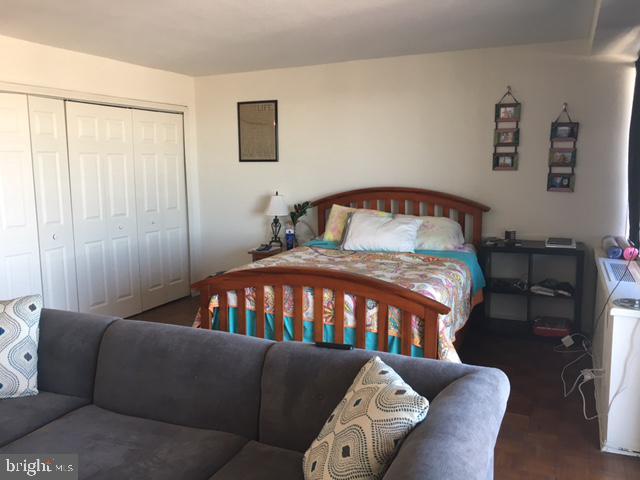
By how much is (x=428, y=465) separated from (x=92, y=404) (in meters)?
1.57

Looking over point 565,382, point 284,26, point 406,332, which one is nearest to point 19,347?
point 406,332

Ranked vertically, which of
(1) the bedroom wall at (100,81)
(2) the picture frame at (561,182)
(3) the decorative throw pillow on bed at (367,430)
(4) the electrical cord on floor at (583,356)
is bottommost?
(4) the electrical cord on floor at (583,356)

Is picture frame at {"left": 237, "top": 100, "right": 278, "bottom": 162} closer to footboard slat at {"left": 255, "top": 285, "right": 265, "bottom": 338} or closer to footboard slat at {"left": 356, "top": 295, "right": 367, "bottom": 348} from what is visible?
footboard slat at {"left": 255, "top": 285, "right": 265, "bottom": 338}

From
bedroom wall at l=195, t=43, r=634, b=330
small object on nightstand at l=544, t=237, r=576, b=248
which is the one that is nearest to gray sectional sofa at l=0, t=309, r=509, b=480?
small object on nightstand at l=544, t=237, r=576, b=248

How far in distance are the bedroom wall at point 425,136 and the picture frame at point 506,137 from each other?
0.17ft

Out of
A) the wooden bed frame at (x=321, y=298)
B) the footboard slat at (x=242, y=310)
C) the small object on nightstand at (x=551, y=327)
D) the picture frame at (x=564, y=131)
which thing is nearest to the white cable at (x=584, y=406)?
the small object on nightstand at (x=551, y=327)

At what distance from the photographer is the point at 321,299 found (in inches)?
117

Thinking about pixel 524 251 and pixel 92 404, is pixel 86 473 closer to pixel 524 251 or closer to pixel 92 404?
A: pixel 92 404

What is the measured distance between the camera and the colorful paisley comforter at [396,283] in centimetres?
283

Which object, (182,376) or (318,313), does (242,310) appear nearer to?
(318,313)

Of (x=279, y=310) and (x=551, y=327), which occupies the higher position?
(x=279, y=310)

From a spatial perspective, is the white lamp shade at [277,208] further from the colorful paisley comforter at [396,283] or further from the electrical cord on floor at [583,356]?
the electrical cord on floor at [583,356]

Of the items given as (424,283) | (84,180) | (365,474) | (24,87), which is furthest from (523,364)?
(24,87)

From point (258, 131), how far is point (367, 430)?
4124 mm
